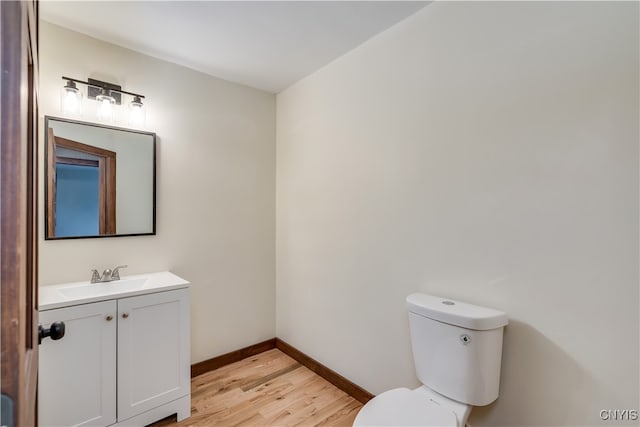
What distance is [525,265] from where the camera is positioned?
125 cm

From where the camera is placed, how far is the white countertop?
56.8 inches

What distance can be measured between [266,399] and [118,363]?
3.06ft

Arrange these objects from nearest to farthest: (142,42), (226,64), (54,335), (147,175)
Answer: (54,335)
(142,42)
(147,175)
(226,64)

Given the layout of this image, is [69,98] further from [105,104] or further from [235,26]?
[235,26]

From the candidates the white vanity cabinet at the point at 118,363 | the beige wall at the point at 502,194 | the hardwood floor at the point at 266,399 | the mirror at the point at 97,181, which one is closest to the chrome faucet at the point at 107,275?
the mirror at the point at 97,181

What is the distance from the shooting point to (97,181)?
1862 mm

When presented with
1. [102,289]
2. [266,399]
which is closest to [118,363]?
[102,289]

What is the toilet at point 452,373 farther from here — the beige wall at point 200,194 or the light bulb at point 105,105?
the light bulb at point 105,105

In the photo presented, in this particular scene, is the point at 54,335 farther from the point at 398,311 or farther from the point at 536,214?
the point at 536,214

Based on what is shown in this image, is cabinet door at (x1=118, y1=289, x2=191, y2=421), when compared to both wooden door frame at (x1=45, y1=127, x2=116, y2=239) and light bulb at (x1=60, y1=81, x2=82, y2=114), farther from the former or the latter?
light bulb at (x1=60, y1=81, x2=82, y2=114)

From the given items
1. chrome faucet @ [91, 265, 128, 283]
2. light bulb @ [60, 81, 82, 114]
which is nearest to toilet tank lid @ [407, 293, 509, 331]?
chrome faucet @ [91, 265, 128, 283]

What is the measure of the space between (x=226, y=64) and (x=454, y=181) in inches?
71.7

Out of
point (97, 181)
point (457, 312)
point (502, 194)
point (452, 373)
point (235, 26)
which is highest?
point (235, 26)

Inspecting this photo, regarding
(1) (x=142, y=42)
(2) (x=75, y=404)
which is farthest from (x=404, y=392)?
(1) (x=142, y=42)
